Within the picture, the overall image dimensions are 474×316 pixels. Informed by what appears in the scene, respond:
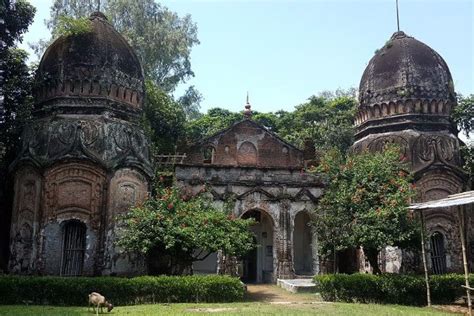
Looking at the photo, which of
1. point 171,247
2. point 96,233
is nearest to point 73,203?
point 96,233

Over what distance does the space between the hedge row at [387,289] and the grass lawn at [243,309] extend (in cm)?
80

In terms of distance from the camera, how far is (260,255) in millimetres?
22219

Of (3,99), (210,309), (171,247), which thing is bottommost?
(210,309)

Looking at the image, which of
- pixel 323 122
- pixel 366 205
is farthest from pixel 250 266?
pixel 323 122

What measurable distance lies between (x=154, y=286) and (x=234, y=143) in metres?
13.4

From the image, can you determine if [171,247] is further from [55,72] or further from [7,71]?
[7,71]

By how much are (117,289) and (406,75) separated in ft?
49.0

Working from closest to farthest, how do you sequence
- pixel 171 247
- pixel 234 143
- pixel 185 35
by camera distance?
pixel 171 247, pixel 234 143, pixel 185 35

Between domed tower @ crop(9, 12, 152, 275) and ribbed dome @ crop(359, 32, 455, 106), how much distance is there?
10.6 m

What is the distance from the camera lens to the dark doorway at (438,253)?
62.0 ft

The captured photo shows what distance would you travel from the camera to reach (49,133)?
17.6 meters

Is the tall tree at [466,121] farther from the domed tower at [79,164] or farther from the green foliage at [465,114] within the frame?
the domed tower at [79,164]

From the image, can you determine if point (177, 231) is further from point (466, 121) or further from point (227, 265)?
point (466, 121)

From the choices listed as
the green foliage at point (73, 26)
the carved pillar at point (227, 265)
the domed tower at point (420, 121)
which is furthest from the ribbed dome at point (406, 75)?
the green foliage at point (73, 26)
